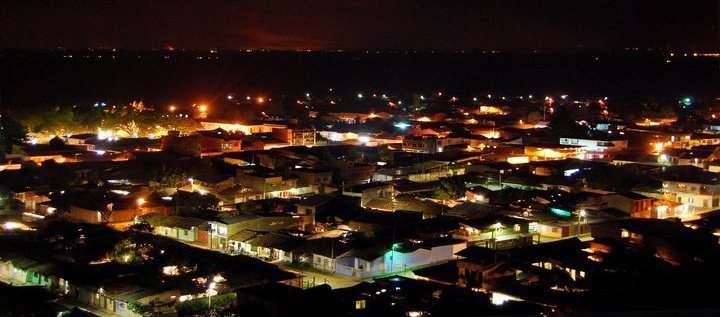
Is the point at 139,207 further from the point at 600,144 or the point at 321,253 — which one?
the point at 600,144

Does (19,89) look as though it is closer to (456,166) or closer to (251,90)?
(251,90)

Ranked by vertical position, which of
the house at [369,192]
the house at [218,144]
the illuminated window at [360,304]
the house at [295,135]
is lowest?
the illuminated window at [360,304]

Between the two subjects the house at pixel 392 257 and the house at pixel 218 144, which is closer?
the house at pixel 392 257

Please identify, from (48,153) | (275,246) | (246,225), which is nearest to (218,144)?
(48,153)

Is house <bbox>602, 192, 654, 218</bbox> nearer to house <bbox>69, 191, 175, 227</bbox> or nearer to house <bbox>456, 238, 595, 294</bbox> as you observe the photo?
house <bbox>456, 238, 595, 294</bbox>

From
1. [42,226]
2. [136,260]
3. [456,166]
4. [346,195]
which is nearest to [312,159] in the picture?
[456,166]

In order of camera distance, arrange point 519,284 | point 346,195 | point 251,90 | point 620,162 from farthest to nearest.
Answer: point 251,90 < point 620,162 < point 346,195 < point 519,284

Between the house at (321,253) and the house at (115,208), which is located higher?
the house at (115,208)

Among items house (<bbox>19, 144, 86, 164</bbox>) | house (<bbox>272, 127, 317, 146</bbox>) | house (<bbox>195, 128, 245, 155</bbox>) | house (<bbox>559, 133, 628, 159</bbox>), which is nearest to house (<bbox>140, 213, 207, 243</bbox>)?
house (<bbox>19, 144, 86, 164</bbox>)

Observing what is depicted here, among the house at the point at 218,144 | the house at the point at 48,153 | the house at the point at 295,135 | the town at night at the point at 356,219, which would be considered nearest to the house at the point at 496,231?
the town at night at the point at 356,219

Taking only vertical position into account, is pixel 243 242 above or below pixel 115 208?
below

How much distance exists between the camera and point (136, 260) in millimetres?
3773

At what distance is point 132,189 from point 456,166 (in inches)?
112

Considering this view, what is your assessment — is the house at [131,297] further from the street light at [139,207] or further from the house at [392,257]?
the street light at [139,207]
